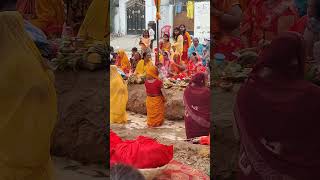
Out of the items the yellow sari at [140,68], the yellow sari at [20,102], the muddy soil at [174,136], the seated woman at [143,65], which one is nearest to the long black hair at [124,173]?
the muddy soil at [174,136]

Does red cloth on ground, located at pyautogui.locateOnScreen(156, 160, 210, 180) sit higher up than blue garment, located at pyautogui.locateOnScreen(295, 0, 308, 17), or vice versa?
blue garment, located at pyautogui.locateOnScreen(295, 0, 308, 17)

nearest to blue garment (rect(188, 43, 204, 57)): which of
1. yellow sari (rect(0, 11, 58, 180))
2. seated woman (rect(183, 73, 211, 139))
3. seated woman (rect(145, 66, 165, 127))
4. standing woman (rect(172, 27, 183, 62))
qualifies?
standing woman (rect(172, 27, 183, 62))

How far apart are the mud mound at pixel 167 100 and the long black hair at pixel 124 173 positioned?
3010 mm

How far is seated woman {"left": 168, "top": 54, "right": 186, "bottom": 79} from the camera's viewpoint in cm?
656

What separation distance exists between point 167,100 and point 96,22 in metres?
2.41

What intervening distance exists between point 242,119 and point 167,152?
107cm

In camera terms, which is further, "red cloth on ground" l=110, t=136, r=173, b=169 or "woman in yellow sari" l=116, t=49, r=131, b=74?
"woman in yellow sari" l=116, t=49, r=131, b=74

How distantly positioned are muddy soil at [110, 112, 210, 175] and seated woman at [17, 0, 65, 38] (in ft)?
4.64

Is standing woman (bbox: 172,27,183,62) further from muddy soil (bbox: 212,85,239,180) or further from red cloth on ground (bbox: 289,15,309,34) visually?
red cloth on ground (bbox: 289,15,309,34)

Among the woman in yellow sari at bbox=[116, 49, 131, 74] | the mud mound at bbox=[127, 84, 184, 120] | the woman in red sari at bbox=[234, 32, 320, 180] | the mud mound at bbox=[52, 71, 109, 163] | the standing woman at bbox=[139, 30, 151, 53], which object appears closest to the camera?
the woman in red sari at bbox=[234, 32, 320, 180]

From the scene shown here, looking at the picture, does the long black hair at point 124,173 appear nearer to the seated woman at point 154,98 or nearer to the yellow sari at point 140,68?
the seated woman at point 154,98

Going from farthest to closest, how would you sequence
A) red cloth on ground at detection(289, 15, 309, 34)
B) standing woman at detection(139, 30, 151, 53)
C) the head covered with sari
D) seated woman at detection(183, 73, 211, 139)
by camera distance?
1. standing woman at detection(139, 30, 151, 53)
2. the head covered with sari
3. seated woman at detection(183, 73, 211, 139)
4. red cloth on ground at detection(289, 15, 309, 34)

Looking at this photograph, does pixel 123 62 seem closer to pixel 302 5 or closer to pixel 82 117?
pixel 82 117

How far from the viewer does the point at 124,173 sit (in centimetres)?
278
